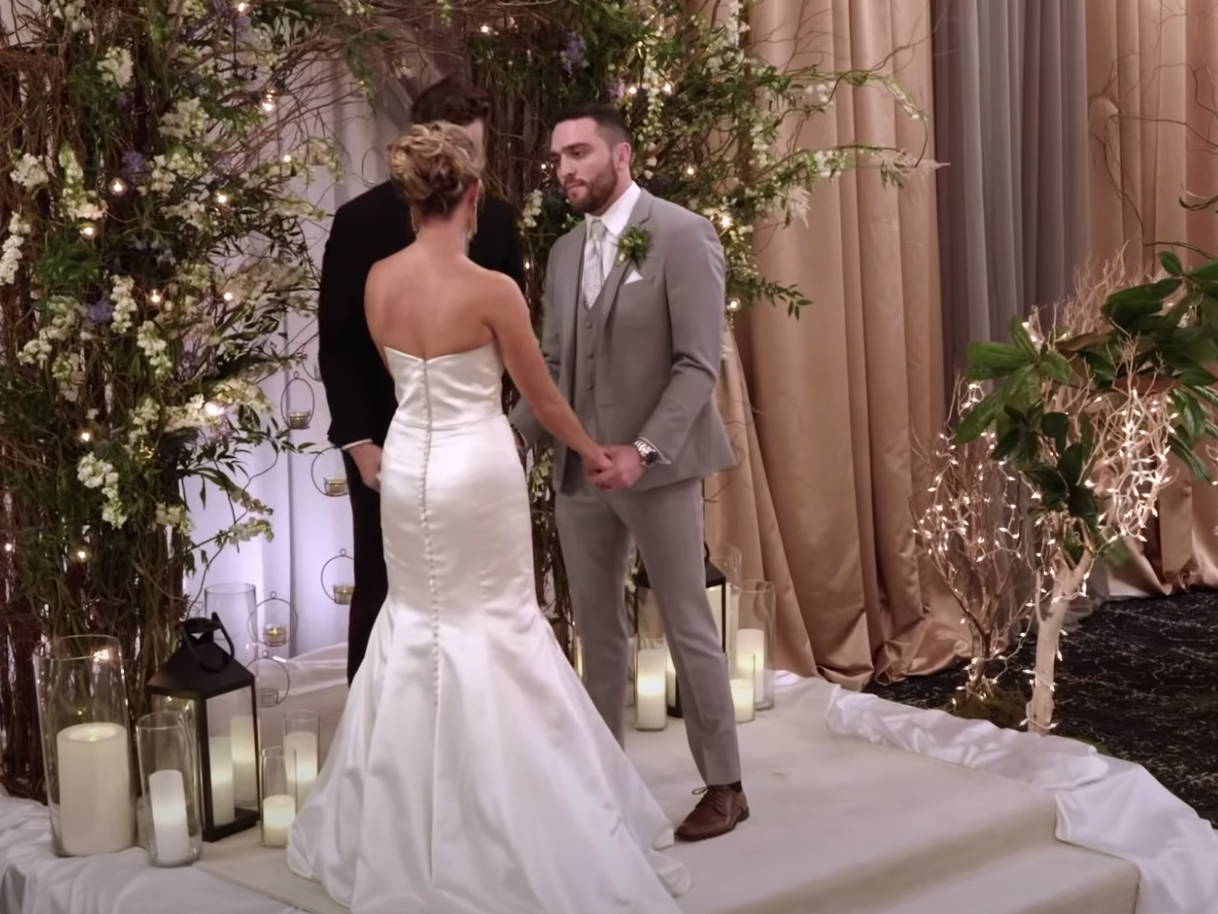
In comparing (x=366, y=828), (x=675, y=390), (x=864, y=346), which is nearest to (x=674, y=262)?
(x=675, y=390)

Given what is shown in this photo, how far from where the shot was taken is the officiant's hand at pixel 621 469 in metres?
2.99

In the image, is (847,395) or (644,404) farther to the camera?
(847,395)

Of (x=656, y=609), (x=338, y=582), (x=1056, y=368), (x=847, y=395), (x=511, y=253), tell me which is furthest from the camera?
(x=847, y=395)

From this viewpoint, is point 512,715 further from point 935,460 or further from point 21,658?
point 935,460

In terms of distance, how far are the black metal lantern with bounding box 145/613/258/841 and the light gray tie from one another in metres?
1.02

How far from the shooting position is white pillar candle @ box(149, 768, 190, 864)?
3033 mm

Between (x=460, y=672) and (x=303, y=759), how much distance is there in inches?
23.3

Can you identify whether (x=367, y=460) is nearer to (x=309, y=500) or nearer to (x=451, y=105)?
(x=451, y=105)

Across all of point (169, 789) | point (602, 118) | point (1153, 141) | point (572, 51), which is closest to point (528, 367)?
point (602, 118)

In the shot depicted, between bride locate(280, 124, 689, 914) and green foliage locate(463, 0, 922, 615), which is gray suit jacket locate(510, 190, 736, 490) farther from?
green foliage locate(463, 0, 922, 615)

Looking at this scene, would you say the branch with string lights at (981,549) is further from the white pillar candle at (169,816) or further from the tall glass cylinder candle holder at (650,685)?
the white pillar candle at (169,816)

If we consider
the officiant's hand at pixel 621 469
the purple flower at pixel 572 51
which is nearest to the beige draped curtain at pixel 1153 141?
the purple flower at pixel 572 51

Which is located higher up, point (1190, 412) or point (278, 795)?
point (1190, 412)

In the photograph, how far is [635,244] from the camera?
304cm
